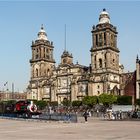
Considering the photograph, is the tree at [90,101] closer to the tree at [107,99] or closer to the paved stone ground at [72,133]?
the tree at [107,99]

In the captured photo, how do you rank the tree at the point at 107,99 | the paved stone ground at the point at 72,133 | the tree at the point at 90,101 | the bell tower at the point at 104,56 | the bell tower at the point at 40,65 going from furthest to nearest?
the bell tower at the point at 40,65 < the bell tower at the point at 104,56 < the tree at the point at 90,101 < the tree at the point at 107,99 < the paved stone ground at the point at 72,133

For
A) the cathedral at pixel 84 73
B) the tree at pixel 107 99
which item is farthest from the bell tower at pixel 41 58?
the tree at pixel 107 99

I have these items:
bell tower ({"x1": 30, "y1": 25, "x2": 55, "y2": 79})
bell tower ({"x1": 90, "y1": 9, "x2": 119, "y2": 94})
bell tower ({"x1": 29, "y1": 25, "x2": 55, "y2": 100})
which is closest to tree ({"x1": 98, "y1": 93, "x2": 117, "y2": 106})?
bell tower ({"x1": 90, "y1": 9, "x2": 119, "y2": 94})

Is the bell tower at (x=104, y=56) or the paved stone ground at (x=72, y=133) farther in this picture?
the bell tower at (x=104, y=56)

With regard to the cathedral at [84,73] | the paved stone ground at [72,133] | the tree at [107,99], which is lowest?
the paved stone ground at [72,133]

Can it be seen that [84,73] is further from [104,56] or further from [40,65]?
[40,65]

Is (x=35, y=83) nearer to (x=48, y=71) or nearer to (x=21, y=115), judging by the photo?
(x=48, y=71)

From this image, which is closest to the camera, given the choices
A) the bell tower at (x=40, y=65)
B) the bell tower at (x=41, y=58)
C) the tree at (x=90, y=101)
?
the tree at (x=90, y=101)

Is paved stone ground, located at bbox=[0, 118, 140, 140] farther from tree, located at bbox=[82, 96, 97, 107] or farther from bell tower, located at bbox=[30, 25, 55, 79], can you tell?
bell tower, located at bbox=[30, 25, 55, 79]

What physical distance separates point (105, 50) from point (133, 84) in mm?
12461

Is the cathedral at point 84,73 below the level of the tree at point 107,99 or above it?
above

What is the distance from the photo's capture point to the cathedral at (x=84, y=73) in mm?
100625

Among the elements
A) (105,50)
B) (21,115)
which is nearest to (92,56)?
(105,50)

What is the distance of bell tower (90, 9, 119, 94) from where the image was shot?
100438 millimetres
